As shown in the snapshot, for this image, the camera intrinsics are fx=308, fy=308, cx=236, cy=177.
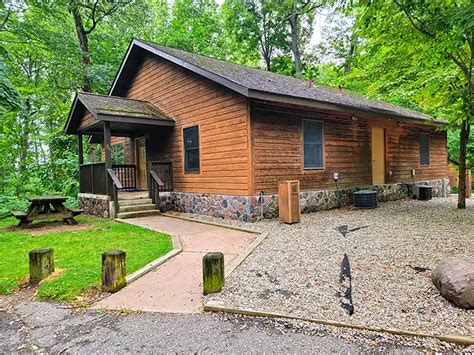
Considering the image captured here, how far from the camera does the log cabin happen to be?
305 inches

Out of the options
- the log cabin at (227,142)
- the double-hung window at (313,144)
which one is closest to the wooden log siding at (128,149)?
the log cabin at (227,142)

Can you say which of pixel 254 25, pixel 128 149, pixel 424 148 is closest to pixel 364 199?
pixel 424 148

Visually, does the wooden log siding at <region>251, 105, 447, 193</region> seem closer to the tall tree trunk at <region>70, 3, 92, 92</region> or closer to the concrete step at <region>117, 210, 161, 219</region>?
the concrete step at <region>117, 210, 161, 219</region>

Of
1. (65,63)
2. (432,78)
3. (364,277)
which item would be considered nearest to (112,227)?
(364,277)

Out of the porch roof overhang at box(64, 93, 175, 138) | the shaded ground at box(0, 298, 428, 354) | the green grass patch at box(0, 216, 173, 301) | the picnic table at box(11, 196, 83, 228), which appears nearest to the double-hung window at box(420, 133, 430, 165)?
the porch roof overhang at box(64, 93, 175, 138)

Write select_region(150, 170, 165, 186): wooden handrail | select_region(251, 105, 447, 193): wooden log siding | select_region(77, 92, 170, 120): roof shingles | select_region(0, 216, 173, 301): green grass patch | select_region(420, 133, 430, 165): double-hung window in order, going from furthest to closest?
1. select_region(420, 133, 430, 165): double-hung window
2. select_region(150, 170, 165, 186): wooden handrail
3. select_region(77, 92, 170, 120): roof shingles
4. select_region(251, 105, 447, 193): wooden log siding
5. select_region(0, 216, 173, 301): green grass patch

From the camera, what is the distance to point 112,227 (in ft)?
24.0

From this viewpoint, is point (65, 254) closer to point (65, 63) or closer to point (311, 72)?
point (65, 63)

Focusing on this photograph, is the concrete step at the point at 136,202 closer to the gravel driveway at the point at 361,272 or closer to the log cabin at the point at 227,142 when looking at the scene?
the log cabin at the point at 227,142

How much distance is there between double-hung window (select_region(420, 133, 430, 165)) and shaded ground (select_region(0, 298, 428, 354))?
12908mm

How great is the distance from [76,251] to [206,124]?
4.87 metres

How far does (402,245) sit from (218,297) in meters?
Result: 3.43

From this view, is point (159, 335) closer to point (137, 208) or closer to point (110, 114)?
point (137, 208)

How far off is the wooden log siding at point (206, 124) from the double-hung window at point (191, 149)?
0.17m
